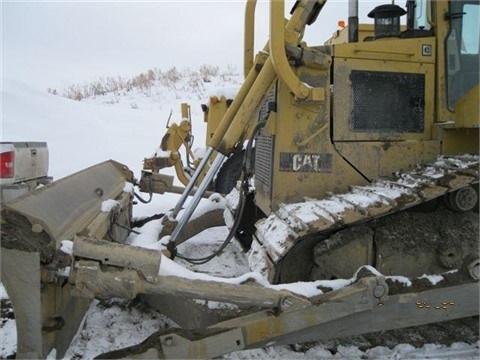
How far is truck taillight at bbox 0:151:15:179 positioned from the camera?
456cm

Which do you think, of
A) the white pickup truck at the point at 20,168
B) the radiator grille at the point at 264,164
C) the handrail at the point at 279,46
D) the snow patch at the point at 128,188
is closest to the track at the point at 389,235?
the radiator grille at the point at 264,164

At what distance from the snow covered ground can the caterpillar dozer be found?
9.1 inches

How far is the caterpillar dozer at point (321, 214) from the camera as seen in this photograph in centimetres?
251

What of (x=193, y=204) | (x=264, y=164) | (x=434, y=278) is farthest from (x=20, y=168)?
(x=434, y=278)

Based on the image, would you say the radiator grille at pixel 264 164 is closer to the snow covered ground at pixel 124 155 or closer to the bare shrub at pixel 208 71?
the snow covered ground at pixel 124 155

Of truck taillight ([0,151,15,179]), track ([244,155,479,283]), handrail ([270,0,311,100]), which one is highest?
handrail ([270,0,311,100])

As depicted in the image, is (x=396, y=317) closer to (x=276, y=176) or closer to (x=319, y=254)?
(x=319, y=254)

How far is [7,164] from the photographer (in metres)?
4.60

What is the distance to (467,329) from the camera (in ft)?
11.2

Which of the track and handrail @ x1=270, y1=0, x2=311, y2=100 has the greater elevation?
handrail @ x1=270, y1=0, x2=311, y2=100

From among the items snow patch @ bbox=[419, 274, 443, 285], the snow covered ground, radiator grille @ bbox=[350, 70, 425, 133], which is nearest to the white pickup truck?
the snow covered ground

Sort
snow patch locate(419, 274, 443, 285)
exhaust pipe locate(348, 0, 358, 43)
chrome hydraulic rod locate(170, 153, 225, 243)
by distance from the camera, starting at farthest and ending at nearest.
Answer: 1. exhaust pipe locate(348, 0, 358, 43)
2. chrome hydraulic rod locate(170, 153, 225, 243)
3. snow patch locate(419, 274, 443, 285)

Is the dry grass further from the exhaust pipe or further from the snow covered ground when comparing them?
the exhaust pipe

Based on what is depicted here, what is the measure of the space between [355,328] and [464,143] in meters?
1.76
